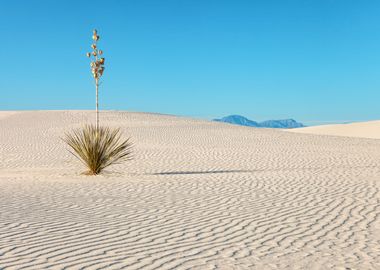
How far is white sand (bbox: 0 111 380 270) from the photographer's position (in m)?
5.59

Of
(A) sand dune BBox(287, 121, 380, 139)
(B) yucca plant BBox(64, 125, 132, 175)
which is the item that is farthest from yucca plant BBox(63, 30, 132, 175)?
(A) sand dune BBox(287, 121, 380, 139)

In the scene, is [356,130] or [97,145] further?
[356,130]

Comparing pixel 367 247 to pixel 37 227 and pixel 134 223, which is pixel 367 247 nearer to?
pixel 134 223

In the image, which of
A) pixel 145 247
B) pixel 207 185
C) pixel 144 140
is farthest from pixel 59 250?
pixel 144 140

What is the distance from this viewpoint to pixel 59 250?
225 inches

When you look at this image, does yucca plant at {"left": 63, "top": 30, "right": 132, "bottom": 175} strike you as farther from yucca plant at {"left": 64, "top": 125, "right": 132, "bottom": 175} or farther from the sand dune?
the sand dune

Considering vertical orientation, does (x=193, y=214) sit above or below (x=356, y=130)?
below

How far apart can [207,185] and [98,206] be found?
397 centimetres

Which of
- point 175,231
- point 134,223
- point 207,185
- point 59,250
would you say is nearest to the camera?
point 59,250

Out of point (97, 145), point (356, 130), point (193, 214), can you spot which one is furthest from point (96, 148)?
point (356, 130)

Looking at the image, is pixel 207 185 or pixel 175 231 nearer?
pixel 175 231

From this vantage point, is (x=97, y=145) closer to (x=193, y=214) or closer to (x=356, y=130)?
(x=193, y=214)

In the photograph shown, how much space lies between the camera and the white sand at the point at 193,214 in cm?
559

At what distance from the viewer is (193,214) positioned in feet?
27.7
